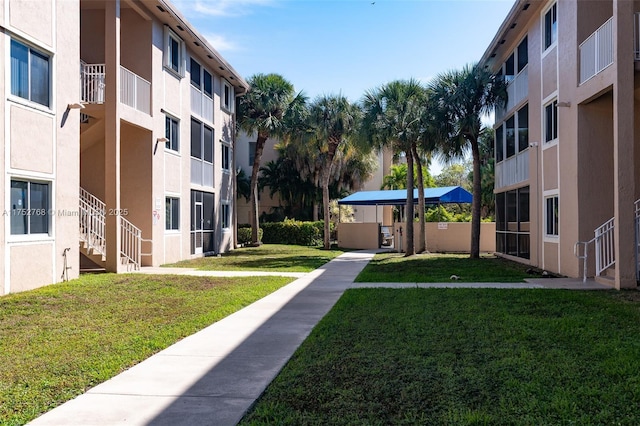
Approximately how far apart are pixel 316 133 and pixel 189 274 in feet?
49.2

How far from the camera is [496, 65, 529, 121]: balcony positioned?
1931 cm

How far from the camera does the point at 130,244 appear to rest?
18109 millimetres

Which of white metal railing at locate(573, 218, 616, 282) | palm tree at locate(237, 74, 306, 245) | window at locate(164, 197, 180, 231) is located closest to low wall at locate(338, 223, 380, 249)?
palm tree at locate(237, 74, 306, 245)

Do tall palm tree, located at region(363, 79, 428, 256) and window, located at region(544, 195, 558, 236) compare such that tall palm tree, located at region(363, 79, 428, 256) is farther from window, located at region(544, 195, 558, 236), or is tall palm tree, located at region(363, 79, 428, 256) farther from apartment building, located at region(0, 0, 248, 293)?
apartment building, located at region(0, 0, 248, 293)

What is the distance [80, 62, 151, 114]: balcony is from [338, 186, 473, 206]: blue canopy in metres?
14.3

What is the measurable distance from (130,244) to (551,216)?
1321 cm

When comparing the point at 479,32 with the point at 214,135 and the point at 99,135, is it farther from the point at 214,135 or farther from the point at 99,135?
the point at 99,135

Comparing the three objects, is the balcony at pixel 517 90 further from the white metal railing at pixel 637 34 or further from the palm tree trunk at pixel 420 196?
the white metal railing at pixel 637 34

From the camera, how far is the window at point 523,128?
1959 cm

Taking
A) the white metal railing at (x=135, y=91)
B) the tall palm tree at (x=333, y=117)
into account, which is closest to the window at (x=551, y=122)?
the tall palm tree at (x=333, y=117)

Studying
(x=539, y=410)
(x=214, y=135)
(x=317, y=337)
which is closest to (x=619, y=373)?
(x=539, y=410)

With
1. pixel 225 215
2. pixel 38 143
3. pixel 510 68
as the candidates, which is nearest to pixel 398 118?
pixel 510 68

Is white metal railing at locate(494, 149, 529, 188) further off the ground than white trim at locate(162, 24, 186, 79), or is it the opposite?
white trim at locate(162, 24, 186, 79)

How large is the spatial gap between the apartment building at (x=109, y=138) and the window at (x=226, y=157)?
37 centimetres
